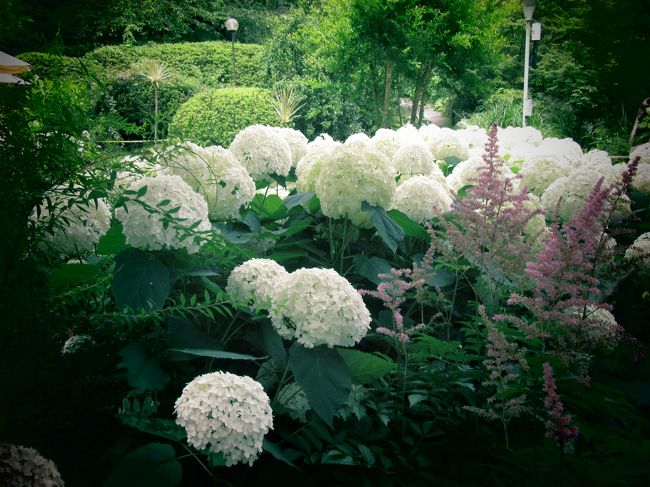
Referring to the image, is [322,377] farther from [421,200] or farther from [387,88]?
→ [387,88]

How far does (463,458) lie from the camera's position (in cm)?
134

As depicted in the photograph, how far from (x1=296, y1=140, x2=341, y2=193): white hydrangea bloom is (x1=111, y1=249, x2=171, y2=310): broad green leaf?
88 cm

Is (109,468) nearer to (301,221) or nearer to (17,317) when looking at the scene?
(17,317)

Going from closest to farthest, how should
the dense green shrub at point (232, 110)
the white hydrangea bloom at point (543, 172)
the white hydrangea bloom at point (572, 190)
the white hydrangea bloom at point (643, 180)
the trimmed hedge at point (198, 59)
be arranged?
1. the white hydrangea bloom at point (572, 190)
2. the white hydrangea bloom at point (543, 172)
3. the white hydrangea bloom at point (643, 180)
4. the dense green shrub at point (232, 110)
5. the trimmed hedge at point (198, 59)

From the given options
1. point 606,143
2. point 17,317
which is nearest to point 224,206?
point 17,317

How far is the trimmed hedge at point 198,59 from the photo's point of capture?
16219 millimetres

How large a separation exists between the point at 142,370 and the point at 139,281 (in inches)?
8.4

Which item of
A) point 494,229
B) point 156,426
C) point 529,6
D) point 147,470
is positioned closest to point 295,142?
point 494,229

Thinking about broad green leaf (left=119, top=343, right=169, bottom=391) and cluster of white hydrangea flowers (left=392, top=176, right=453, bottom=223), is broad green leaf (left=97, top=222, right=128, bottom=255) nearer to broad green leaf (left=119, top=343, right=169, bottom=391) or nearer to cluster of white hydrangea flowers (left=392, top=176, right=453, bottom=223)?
broad green leaf (left=119, top=343, right=169, bottom=391)

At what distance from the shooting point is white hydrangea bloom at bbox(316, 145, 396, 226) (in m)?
1.91

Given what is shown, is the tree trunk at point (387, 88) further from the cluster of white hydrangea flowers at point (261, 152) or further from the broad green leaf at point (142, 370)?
the broad green leaf at point (142, 370)

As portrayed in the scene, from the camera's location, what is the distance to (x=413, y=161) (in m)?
2.58

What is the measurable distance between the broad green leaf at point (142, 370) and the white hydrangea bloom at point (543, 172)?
81.7 inches

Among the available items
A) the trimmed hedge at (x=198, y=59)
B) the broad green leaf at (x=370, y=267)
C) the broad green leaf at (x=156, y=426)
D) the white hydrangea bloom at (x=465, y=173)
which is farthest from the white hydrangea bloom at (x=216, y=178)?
the trimmed hedge at (x=198, y=59)
